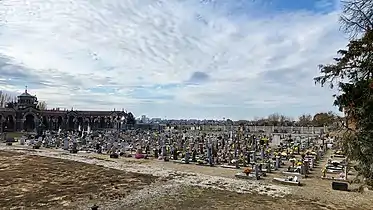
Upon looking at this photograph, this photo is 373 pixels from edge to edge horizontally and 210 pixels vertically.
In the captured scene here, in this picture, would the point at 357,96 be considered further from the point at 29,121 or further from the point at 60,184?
the point at 29,121

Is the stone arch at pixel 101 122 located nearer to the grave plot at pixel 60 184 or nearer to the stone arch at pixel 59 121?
the stone arch at pixel 59 121

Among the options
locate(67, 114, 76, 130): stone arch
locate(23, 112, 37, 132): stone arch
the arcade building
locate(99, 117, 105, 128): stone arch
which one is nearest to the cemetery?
the arcade building

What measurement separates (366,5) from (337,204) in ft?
28.0

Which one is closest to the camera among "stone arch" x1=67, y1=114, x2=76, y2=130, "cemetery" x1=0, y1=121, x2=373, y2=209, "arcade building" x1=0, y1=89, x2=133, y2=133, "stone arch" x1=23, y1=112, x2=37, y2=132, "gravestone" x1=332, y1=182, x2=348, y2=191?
"cemetery" x1=0, y1=121, x2=373, y2=209

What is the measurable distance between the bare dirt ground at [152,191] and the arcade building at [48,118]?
158 ft

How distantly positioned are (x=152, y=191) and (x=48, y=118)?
64996 mm

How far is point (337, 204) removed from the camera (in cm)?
1318

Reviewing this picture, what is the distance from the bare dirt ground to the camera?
12.7 meters

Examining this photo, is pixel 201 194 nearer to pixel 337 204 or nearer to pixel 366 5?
pixel 337 204

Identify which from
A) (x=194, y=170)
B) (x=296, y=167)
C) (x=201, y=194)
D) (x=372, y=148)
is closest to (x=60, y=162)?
(x=194, y=170)

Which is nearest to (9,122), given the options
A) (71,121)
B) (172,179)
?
(71,121)

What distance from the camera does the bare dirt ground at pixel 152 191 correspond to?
41.8 ft

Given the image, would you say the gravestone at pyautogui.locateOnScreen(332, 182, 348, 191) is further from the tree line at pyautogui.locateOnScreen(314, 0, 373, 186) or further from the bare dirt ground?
the tree line at pyautogui.locateOnScreen(314, 0, 373, 186)

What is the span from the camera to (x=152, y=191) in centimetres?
1495
